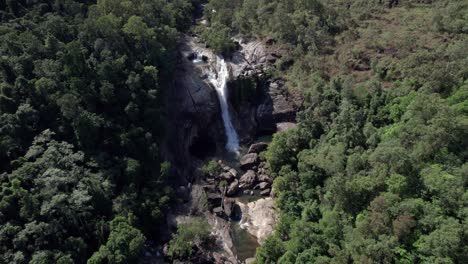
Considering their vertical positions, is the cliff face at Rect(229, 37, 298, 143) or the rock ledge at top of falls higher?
the cliff face at Rect(229, 37, 298, 143)

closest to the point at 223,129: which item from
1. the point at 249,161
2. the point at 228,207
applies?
the point at 249,161

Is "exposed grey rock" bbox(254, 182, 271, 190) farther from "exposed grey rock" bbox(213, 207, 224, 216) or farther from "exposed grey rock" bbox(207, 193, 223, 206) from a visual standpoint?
"exposed grey rock" bbox(213, 207, 224, 216)

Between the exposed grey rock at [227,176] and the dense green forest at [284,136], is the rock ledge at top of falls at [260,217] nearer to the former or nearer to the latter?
the dense green forest at [284,136]

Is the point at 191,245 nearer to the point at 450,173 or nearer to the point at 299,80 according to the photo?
the point at 450,173

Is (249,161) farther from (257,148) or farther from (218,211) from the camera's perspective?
(218,211)

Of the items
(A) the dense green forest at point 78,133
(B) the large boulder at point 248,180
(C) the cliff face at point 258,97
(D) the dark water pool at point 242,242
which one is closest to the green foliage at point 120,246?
(A) the dense green forest at point 78,133

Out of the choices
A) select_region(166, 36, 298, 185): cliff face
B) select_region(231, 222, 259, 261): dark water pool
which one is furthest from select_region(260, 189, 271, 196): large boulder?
select_region(166, 36, 298, 185): cliff face
